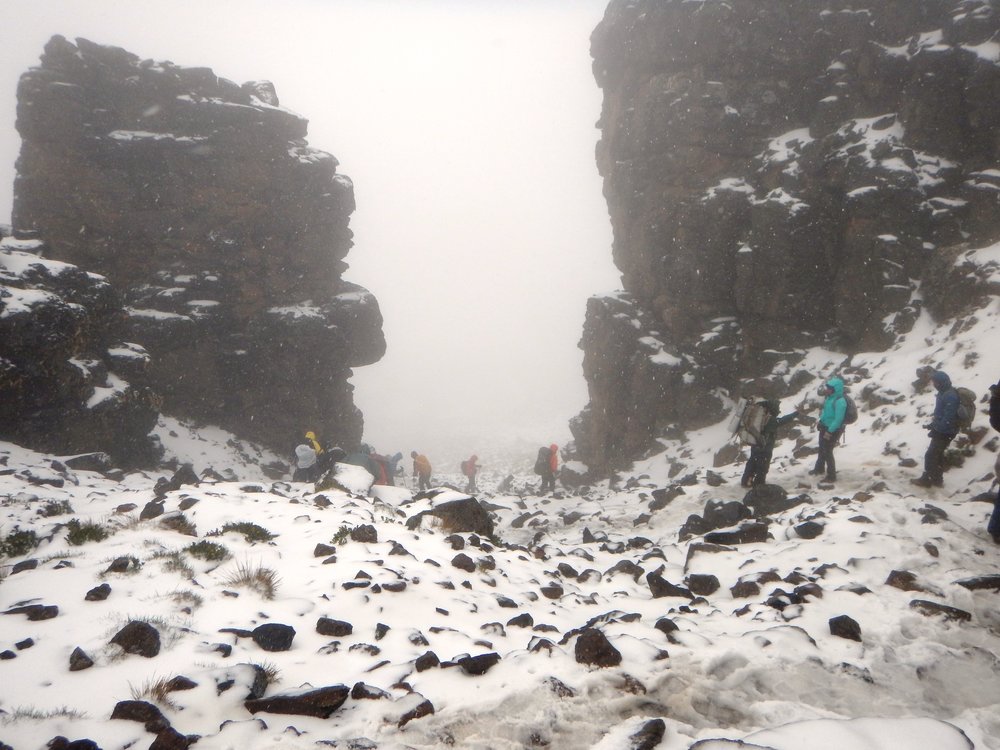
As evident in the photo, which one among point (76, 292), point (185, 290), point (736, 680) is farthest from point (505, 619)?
point (185, 290)

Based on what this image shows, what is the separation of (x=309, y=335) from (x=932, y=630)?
35.1 meters

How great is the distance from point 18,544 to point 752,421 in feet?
48.8

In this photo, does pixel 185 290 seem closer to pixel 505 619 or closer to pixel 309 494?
pixel 309 494

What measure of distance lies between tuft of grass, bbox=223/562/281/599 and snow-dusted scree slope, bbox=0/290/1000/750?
28 millimetres

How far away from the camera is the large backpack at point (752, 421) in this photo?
13789 millimetres

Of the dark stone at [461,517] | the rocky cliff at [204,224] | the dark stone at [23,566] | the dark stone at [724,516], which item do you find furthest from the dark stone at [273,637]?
the rocky cliff at [204,224]

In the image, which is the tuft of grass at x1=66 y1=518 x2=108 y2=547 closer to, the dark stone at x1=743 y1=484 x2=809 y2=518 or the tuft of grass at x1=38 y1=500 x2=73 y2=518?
the tuft of grass at x1=38 y1=500 x2=73 y2=518

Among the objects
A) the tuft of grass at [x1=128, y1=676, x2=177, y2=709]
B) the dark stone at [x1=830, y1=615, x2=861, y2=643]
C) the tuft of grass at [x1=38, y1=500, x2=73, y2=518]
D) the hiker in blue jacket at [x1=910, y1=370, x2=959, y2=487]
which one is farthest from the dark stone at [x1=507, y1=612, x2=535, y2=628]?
the hiker in blue jacket at [x1=910, y1=370, x2=959, y2=487]

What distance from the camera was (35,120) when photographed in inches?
1126

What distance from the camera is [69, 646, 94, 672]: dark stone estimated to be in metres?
3.55

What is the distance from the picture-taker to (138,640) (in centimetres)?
385

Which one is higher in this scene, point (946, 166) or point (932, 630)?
point (946, 166)

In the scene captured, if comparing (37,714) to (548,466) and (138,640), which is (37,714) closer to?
(138,640)

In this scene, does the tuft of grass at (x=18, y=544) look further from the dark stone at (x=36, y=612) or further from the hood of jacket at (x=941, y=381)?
the hood of jacket at (x=941, y=381)
